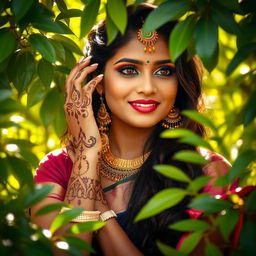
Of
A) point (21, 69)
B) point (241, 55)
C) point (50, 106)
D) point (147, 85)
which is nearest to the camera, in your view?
point (241, 55)

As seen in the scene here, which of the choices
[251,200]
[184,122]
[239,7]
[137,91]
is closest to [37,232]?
[251,200]

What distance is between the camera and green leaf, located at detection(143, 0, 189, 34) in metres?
1.72

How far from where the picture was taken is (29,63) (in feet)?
7.98

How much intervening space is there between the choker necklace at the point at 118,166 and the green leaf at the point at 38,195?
1205mm

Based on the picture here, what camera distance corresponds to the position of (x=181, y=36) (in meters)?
1.75

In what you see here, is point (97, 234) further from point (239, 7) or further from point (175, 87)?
point (239, 7)

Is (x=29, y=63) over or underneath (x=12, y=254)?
over

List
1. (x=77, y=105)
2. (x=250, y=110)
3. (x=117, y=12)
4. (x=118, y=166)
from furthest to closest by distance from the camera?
(x=118, y=166)
(x=77, y=105)
(x=117, y=12)
(x=250, y=110)

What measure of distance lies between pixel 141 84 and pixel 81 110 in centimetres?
28

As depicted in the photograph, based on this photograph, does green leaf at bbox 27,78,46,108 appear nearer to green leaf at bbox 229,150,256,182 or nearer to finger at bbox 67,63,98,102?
finger at bbox 67,63,98,102

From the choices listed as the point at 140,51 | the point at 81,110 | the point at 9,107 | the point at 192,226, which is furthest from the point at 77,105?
the point at 192,226

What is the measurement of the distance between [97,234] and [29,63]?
74cm

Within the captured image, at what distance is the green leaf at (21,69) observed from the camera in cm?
243

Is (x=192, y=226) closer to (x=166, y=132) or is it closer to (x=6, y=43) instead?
(x=166, y=132)
